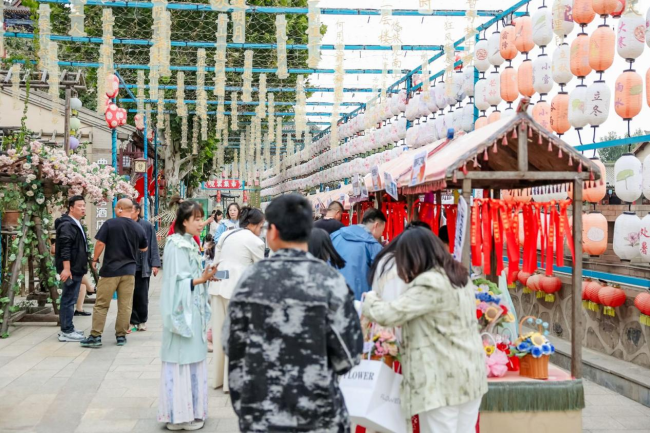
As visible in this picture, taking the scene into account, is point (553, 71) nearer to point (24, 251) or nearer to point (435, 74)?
point (435, 74)

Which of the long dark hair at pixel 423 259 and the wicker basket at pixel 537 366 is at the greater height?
the long dark hair at pixel 423 259

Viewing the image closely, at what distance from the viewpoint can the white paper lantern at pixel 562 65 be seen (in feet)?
25.3

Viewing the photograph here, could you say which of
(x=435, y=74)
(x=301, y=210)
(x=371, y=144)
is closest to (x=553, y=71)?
(x=435, y=74)

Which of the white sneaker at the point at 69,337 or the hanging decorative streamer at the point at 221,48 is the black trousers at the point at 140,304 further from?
the hanging decorative streamer at the point at 221,48

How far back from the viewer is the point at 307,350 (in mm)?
2641

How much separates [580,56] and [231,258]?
440cm

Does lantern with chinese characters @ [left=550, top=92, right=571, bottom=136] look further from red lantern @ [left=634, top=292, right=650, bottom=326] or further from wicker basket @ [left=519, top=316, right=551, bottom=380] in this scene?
wicker basket @ [left=519, top=316, right=551, bottom=380]

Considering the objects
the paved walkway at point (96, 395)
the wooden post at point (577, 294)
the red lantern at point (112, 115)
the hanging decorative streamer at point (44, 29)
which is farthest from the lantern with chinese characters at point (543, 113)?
the red lantern at point (112, 115)

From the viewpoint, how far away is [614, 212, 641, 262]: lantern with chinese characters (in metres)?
6.79

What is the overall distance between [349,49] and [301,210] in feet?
40.8

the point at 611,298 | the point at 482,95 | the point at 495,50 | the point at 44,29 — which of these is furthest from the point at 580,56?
the point at 44,29

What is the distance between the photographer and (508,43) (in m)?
8.99

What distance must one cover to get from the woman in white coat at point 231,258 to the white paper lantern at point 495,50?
4665 mm

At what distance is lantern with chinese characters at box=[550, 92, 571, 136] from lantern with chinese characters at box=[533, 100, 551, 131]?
0.45ft
